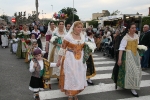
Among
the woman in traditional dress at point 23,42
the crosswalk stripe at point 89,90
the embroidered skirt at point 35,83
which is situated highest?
the woman in traditional dress at point 23,42

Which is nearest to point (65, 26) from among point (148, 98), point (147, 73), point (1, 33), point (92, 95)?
point (92, 95)

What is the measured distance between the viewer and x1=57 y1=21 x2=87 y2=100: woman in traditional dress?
4152 mm

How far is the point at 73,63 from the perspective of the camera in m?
4.15

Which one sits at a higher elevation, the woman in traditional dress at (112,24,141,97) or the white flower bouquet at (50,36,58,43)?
the white flower bouquet at (50,36,58,43)

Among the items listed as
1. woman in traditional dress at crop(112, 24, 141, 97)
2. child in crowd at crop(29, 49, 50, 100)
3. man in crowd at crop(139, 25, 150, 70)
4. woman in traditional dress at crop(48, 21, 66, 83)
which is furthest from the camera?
man in crowd at crop(139, 25, 150, 70)

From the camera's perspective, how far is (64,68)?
4.25 metres

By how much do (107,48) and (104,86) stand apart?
5.68m

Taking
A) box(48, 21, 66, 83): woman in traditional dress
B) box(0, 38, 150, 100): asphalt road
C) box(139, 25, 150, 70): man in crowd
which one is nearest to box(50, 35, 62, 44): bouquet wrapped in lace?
box(48, 21, 66, 83): woman in traditional dress

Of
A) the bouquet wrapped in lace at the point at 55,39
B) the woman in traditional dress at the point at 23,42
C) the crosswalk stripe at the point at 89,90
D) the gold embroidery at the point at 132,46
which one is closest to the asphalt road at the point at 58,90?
the crosswalk stripe at the point at 89,90

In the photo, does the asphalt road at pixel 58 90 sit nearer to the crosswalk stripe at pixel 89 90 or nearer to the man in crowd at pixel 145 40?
the crosswalk stripe at pixel 89 90

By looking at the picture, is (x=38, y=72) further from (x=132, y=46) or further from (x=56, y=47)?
(x=132, y=46)

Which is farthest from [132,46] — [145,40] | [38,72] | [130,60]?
[145,40]

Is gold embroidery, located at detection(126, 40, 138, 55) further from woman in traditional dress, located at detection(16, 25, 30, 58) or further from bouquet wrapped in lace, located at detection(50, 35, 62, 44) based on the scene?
woman in traditional dress, located at detection(16, 25, 30, 58)

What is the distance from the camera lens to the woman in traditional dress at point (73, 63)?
4152mm
